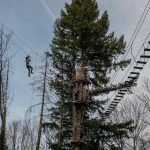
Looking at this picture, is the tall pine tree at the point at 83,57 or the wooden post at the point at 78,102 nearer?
the wooden post at the point at 78,102

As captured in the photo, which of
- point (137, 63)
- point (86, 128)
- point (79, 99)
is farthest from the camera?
point (86, 128)

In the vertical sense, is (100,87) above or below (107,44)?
below

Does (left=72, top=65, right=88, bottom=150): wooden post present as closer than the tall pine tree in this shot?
Yes

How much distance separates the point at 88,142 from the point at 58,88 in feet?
14.3

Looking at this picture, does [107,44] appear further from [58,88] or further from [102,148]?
[102,148]

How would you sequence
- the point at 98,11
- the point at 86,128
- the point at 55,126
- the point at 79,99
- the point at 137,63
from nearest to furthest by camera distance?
the point at 137,63
the point at 79,99
the point at 86,128
the point at 55,126
the point at 98,11

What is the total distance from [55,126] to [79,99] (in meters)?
5.59

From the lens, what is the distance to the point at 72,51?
22719mm

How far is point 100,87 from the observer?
2333 cm

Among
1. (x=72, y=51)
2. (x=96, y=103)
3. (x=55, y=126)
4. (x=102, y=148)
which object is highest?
(x=72, y=51)

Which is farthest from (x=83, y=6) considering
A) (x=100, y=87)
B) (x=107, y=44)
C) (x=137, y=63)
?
(x=137, y=63)

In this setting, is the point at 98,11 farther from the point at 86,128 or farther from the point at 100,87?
the point at 86,128

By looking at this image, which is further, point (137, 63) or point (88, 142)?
point (88, 142)

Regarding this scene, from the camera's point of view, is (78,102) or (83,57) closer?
(78,102)
